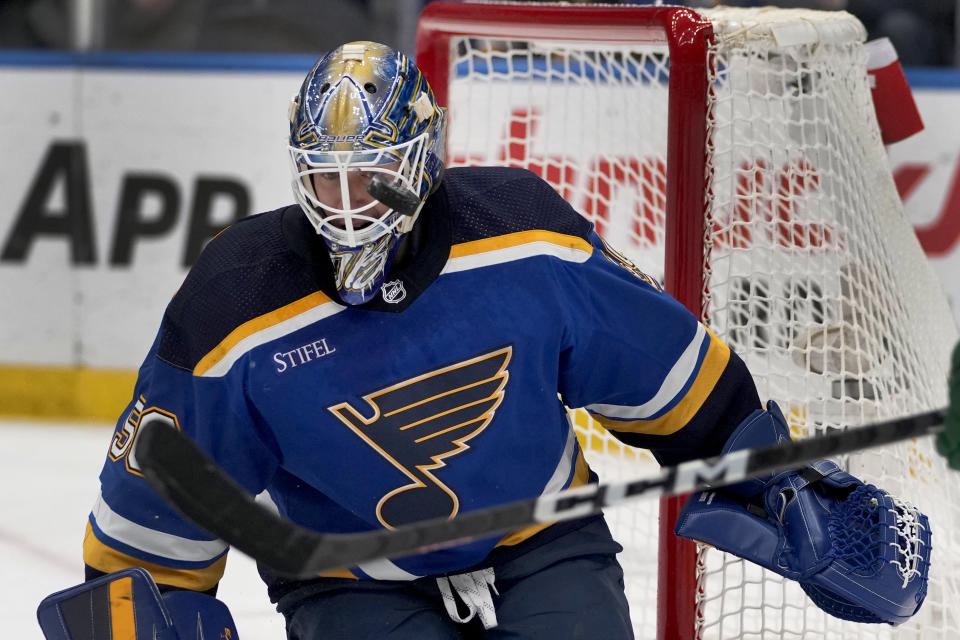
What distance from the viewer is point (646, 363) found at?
5.76 feet

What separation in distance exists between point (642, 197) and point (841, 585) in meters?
1.25

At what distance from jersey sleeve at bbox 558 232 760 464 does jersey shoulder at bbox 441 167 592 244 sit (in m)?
0.06

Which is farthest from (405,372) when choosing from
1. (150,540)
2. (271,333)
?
(150,540)

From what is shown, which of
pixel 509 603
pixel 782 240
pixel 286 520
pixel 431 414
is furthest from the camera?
pixel 782 240

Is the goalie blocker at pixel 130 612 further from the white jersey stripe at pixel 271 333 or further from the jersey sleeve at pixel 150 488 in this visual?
the white jersey stripe at pixel 271 333

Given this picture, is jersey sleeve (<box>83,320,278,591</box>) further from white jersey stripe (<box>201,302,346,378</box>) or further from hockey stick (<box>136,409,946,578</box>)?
hockey stick (<box>136,409,946,578</box>)

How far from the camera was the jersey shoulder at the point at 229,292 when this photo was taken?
1671 mm

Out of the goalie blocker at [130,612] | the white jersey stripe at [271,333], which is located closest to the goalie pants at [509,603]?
the goalie blocker at [130,612]

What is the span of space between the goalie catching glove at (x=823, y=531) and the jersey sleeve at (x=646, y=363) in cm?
5

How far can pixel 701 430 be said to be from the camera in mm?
1792

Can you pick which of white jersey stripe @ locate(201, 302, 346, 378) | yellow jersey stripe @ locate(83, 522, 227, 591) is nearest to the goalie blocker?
yellow jersey stripe @ locate(83, 522, 227, 591)

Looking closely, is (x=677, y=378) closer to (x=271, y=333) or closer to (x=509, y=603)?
(x=509, y=603)

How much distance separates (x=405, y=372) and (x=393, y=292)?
99mm

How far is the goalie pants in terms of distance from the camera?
5.74ft
